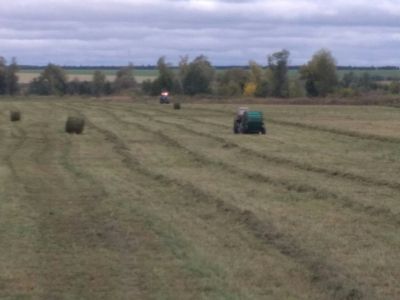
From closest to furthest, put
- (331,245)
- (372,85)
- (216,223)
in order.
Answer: (331,245)
(216,223)
(372,85)

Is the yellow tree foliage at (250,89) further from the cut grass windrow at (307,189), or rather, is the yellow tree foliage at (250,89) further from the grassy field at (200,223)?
the grassy field at (200,223)

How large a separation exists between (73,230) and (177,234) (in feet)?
5.33

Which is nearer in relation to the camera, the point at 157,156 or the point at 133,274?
the point at 133,274

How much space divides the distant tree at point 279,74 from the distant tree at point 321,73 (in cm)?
312

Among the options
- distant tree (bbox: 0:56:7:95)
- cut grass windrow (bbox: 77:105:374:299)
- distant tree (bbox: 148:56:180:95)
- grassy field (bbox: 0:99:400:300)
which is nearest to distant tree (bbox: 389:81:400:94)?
distant tree (bbox: 148:56:180:95)

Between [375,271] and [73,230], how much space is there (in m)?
5.15

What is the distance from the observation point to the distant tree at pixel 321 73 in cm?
13325

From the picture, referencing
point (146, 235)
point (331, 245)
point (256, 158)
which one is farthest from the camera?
point (256, 158)

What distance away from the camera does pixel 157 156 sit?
3189 centimetres

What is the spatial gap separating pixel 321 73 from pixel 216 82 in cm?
2150

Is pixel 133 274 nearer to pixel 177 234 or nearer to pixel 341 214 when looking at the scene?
pixel 177 234

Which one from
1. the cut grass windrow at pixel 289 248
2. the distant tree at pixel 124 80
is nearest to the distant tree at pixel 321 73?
the distant tree at pixel 124 80

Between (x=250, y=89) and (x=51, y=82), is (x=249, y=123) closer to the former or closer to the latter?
(x=250, y=89)

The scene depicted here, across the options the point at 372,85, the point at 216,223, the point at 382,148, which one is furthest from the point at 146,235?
the point at 372,85
